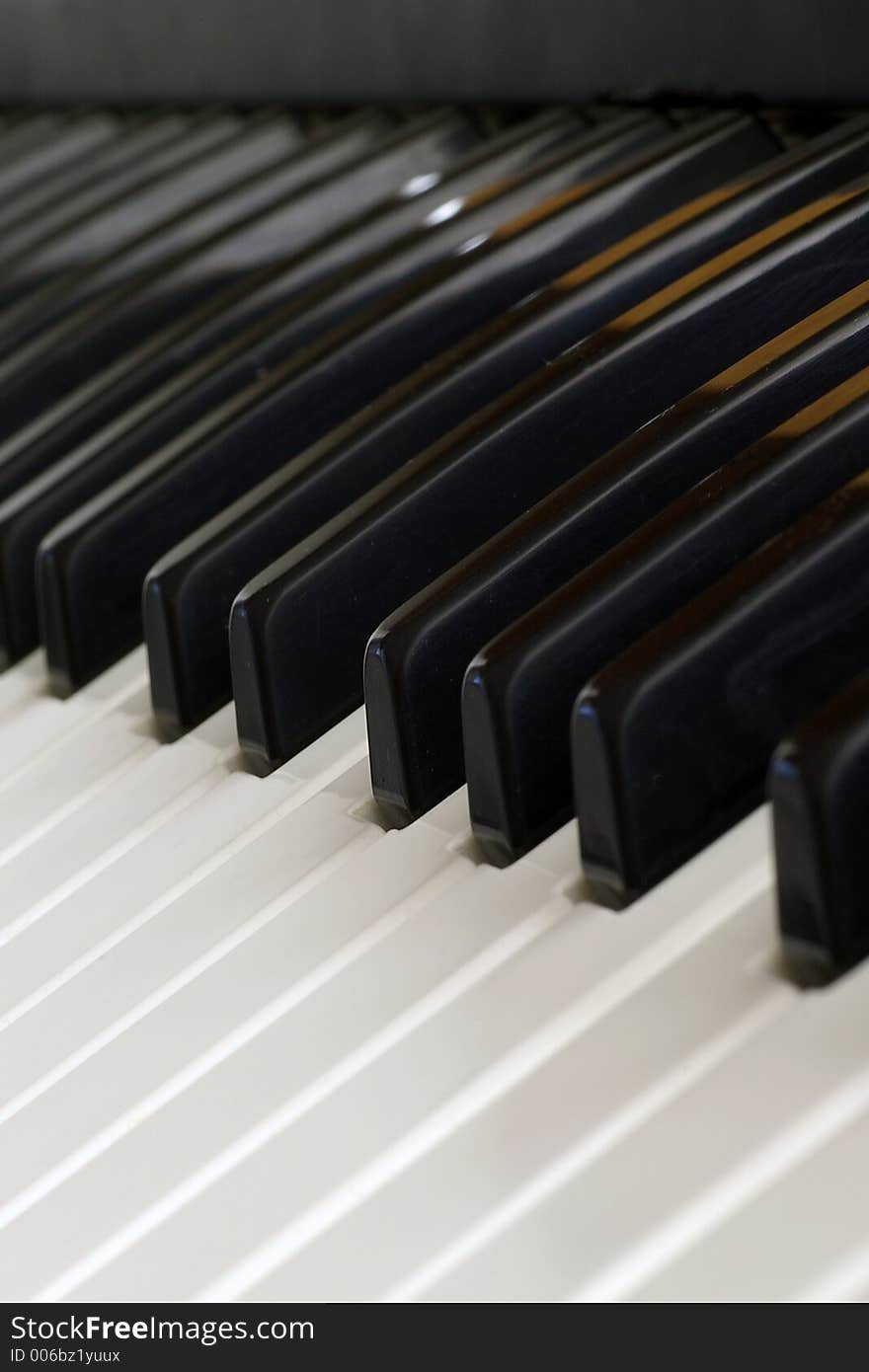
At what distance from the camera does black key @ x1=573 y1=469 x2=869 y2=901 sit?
2.68ft

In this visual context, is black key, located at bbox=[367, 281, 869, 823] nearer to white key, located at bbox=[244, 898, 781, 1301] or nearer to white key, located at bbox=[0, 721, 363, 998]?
white key, located at bbox=[0, 721, 363, 998]

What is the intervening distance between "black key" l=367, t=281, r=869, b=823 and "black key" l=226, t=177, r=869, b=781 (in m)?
0.10

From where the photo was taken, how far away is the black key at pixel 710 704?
0.82 metres

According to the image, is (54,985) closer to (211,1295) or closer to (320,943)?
(320,943)

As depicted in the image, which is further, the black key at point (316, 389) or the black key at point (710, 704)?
the black key at point (316, 389)

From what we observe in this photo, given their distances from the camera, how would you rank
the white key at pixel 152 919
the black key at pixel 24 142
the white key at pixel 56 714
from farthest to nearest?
the black key at pixel 24 142 < the white key at pixel 56 714 < the white key at pixel 152 919

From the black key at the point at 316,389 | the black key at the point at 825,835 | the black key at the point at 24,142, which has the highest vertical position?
the black key at the point at 24,142

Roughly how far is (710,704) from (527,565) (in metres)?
0.18

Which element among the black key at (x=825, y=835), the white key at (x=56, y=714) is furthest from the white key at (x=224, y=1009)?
the white key at (x=56, y=714)

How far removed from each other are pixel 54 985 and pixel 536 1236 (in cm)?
38

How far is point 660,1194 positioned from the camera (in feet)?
2.21

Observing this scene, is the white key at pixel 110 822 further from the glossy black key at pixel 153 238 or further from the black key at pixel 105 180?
the black key at pixel 105 180

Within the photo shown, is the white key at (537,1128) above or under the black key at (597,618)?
under

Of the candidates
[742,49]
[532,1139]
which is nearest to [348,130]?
[742,49]
